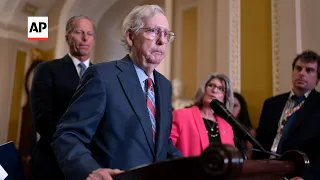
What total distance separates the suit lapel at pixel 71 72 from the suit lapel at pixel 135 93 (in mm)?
628

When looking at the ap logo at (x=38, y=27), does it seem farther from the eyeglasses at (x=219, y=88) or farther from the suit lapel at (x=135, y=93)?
the suit lapel at (x=135, y=93)

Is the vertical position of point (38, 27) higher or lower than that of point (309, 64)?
higher

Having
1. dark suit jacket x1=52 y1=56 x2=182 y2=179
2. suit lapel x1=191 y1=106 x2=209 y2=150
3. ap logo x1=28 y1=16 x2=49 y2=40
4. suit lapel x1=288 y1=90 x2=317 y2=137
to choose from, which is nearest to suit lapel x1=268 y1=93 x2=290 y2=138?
suit lapel x1=288 y1=90 x2=317 y2=137

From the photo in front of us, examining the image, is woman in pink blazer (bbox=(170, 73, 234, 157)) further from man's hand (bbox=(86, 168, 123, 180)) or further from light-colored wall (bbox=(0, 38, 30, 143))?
light-colored wall (bbox=(0, 38, 30, 143))

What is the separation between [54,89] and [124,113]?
0.76 meters

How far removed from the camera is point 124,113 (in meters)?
1.21

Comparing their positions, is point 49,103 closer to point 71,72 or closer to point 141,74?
point 71,72

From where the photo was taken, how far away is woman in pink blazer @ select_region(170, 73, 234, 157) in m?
2.44

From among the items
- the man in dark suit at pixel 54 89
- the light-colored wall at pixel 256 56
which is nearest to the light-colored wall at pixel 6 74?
the man in dark suit at pixel 54 89

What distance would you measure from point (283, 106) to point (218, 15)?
1.38 m

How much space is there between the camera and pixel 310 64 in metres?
2.58

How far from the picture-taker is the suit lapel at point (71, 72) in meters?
1.89

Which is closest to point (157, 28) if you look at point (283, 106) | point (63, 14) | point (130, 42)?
point (130, 42)

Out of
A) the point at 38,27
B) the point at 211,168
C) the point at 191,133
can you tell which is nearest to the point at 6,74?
the point at 38,27
